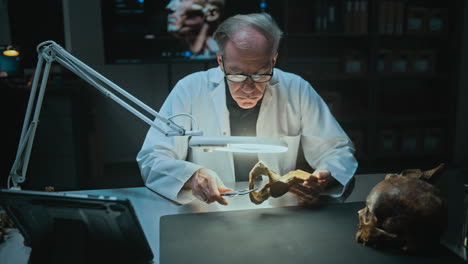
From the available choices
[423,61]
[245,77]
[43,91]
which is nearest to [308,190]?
[245,77]

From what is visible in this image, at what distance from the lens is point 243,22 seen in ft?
4.62

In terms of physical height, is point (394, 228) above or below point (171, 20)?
below

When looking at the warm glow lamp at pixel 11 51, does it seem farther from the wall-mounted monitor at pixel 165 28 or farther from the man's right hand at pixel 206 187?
the man's right hand at pixel 206 187

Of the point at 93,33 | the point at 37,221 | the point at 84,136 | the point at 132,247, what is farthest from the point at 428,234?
the point at 93,33

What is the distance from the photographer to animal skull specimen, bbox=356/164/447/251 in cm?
90

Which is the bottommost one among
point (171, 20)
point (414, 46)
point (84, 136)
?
point (84, 136)

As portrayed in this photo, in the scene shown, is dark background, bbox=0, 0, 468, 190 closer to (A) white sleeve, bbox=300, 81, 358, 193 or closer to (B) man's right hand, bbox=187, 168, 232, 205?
(A) white sleeve, bbox=300, 81, 358, 193

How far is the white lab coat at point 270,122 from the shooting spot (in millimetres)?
1697

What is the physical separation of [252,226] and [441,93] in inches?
151

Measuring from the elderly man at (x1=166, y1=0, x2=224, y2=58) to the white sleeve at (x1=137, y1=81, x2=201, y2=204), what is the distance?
158 cm

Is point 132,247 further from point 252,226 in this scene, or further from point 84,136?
point 84,136

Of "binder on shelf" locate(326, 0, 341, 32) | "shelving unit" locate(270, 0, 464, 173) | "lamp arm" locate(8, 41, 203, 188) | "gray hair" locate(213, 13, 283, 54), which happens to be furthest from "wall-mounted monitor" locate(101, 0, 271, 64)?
"lamp arm" locate(8, 41, 203, 188)

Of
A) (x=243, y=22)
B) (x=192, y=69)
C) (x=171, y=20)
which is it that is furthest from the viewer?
(x=192, y=69)

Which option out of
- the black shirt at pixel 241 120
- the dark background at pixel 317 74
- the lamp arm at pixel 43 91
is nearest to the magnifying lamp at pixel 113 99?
the lamp arm at pixel 43 91
